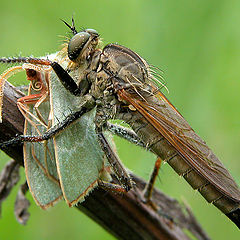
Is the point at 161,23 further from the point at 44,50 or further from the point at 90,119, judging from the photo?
the point at 90,119

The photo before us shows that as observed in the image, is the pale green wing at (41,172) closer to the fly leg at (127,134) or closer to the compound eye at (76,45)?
the compound eye at (76,45)

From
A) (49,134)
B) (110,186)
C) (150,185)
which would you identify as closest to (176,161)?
(150,185)

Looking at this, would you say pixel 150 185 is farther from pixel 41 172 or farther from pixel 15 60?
pixel 15 60

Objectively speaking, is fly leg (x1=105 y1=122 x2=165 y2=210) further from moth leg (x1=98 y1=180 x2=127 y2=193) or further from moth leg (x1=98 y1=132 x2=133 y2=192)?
moth leg (x1=98 y1=180 x2=127 y2=193)

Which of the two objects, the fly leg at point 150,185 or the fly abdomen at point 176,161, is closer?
the fly abdomen at point 176,161

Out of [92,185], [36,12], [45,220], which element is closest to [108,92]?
[92,185]

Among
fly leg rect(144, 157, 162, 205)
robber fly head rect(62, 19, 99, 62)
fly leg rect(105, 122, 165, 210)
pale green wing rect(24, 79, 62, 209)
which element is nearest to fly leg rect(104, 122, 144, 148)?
fly leg rect(105, 122, 165, 210)

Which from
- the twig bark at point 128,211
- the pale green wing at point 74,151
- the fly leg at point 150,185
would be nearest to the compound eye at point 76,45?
Answer: the pale green wing at point 74,151
